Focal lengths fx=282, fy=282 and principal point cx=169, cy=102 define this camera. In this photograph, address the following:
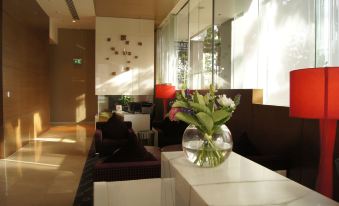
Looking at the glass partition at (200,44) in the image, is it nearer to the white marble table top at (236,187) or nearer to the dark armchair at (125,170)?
the dark armchair at (125,170)

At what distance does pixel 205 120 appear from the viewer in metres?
1.46

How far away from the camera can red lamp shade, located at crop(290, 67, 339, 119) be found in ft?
5.23

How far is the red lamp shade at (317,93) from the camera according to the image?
159cm

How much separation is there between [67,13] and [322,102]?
812cm

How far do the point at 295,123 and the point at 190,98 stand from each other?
1529 millimetres

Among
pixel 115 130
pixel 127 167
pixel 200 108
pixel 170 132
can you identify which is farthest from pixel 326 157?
pixel 115 130

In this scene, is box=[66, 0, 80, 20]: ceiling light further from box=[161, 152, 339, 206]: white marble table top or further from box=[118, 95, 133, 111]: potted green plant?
box=[161, 152, 339, 206]: white marble table top

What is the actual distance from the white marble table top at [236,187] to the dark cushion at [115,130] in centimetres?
386

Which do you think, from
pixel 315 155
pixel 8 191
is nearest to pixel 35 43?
pixel 8 191

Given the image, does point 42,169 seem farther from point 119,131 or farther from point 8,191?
point 119,131

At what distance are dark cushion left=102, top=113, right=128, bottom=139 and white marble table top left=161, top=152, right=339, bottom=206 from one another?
3.86 m

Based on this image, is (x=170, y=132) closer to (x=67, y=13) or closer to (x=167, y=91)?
(x=167, y=91)

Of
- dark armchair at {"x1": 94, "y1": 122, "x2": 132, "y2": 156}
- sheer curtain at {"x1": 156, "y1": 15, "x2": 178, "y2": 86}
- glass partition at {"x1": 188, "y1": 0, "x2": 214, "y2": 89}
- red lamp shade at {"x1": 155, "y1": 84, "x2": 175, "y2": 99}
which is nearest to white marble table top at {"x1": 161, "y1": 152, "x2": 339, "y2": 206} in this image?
glass partition at {"x1": 188, "y1": 0, "x2": 214, "y2": 89}

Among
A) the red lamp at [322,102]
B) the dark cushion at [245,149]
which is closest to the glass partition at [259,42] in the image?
the dark cushion at [245,149]
